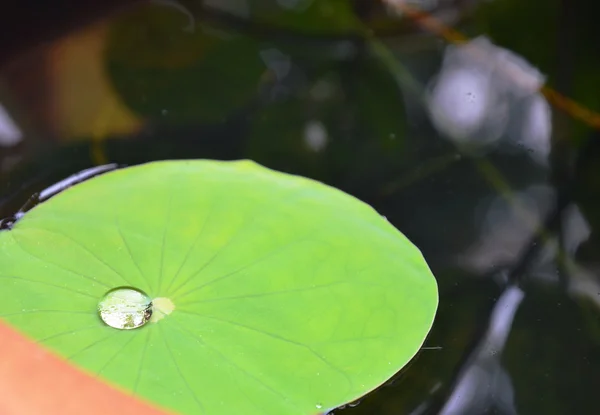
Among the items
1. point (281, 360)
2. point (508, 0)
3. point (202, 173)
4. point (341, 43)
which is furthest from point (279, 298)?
point (508, 0)

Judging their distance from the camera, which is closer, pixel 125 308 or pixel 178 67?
pixel 125 308

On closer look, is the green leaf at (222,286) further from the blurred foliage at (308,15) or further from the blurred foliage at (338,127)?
the blurred foliage at (308,15)

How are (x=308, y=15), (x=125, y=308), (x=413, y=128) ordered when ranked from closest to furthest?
(x=125, y=308) < (x=413, y=128) < (x=308, y=15)

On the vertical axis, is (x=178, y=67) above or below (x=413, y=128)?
above

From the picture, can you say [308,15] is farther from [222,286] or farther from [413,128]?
[222,286]

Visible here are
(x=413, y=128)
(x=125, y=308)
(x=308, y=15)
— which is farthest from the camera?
(x=308, y=15)


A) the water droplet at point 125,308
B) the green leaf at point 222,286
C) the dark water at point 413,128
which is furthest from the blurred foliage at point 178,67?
the water droplet at point 125,308

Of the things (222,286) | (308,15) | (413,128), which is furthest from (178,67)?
(222,286)
